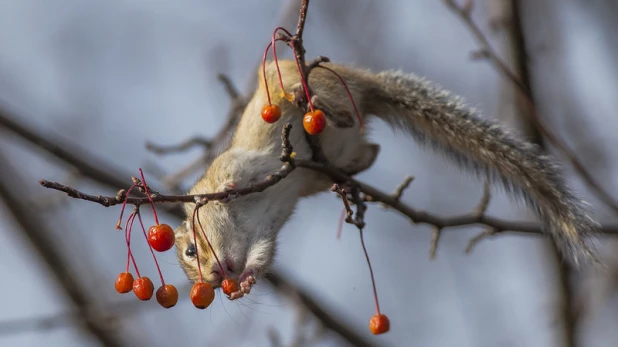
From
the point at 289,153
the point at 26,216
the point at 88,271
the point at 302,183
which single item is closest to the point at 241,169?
the point at 302,183

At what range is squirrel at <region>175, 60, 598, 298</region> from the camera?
4.02 m

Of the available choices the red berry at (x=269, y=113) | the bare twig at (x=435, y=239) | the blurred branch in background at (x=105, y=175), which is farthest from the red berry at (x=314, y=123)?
the blurred branch in background at (x=105, y=175)

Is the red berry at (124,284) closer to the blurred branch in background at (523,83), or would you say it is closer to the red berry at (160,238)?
the red berry at (160,238)

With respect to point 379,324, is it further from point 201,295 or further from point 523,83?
point 523,83

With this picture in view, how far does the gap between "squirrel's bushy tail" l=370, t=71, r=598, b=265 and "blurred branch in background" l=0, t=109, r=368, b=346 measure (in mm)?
1248

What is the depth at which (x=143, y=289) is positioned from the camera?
2.94 m

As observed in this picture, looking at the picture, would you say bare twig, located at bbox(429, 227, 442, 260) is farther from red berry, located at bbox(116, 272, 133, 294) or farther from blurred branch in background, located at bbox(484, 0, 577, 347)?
red berry, located at bbox(116, 272, 133, 294)

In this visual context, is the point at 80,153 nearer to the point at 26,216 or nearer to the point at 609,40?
A: the point at 26,216

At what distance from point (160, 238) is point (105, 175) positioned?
2028 mm

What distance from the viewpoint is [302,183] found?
14.3 feet

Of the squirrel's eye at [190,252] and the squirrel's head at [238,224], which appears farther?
the squirrel's eye at [190,252]

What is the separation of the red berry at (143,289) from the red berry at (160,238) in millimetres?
139

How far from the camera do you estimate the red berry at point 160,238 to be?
2918mm

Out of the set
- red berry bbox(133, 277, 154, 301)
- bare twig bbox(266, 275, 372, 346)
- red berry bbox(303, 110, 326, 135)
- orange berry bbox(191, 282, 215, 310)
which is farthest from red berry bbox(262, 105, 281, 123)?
bare twig bbox(266, 275, 372, 346)
